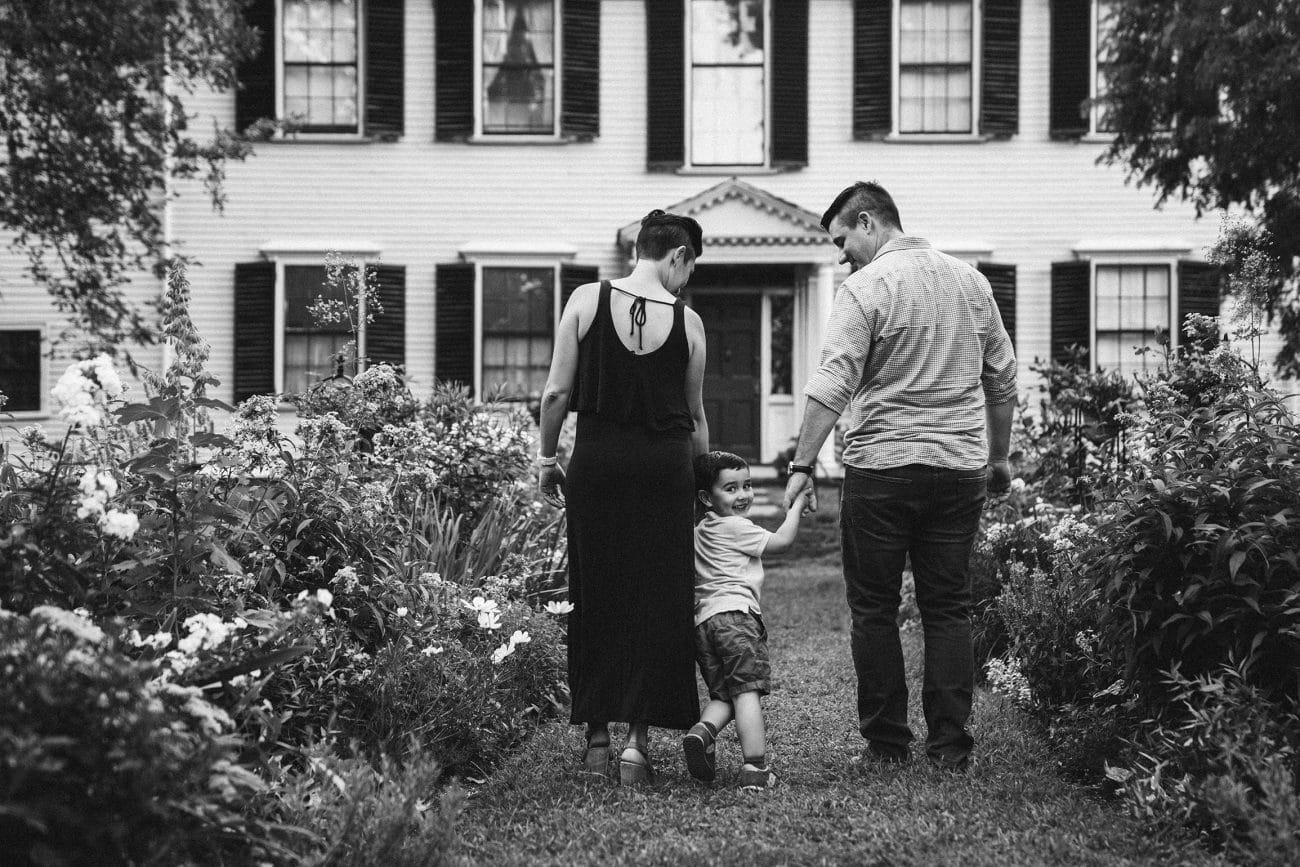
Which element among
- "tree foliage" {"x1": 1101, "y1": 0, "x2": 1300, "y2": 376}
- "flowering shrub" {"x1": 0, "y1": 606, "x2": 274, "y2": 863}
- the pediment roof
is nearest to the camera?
"flowering shrub" {"x1": 0, "y1": 606, "x2": 274, "y2": 863}

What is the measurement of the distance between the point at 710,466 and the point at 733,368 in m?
11.1

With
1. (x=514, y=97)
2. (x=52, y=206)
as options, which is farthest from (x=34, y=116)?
(x=514, y=97)

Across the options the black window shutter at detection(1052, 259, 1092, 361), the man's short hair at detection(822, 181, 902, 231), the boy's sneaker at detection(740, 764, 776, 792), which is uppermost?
the black window shutter at detection(1052, 259, 1092, 361)

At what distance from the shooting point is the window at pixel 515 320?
15.0m

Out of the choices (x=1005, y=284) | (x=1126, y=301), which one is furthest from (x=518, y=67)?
(x=1126, y=301)

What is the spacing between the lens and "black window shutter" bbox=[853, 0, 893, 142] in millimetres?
14938

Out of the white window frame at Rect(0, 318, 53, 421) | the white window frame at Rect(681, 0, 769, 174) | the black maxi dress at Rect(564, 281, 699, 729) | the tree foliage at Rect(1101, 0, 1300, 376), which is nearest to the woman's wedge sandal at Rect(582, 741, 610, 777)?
the black maxi dress at Rect(564, 281, 699, 729)

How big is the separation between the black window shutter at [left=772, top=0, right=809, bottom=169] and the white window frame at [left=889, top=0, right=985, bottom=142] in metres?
1.03

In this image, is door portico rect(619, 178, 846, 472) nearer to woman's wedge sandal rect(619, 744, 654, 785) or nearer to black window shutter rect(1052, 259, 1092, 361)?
black window shutter rect(1052, 259, 1092, 361)

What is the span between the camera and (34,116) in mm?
13016

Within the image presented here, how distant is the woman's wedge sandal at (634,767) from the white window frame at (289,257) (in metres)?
11.1

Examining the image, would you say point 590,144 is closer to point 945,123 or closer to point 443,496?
point 945,123

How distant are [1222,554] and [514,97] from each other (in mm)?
12639

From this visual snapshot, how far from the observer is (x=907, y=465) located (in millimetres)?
4320
